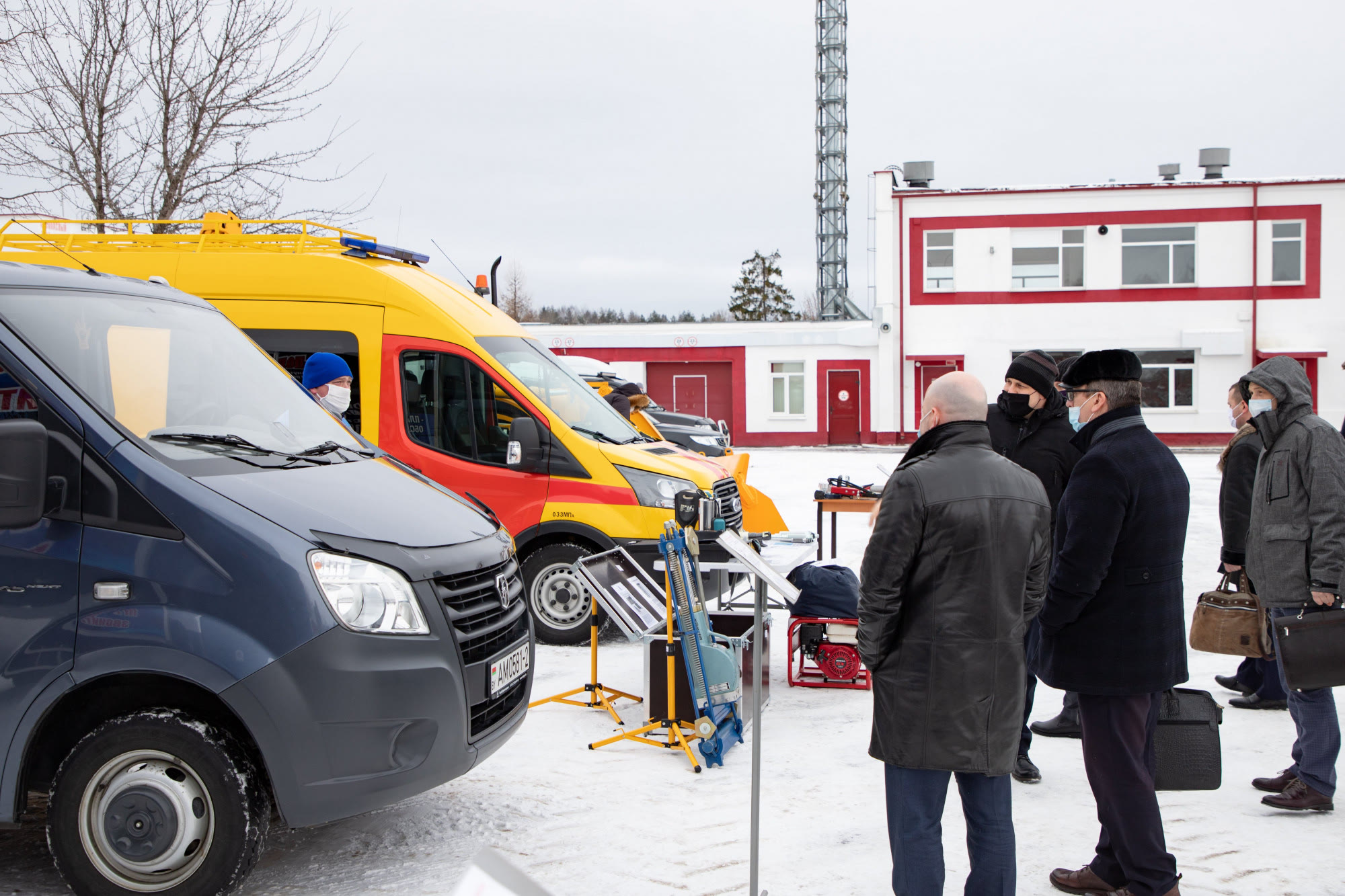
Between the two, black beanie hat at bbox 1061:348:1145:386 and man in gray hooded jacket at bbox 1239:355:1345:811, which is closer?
black beanie hat at bbox 1061:348:1145:386

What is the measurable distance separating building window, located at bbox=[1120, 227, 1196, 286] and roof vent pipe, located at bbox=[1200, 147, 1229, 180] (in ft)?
13.1

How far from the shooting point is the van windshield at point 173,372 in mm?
3816

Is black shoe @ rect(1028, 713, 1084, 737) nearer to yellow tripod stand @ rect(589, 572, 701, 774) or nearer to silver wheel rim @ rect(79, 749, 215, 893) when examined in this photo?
yellow tripod stand @ rect(589, 572, 701, 774)

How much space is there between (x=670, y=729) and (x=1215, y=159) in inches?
1334

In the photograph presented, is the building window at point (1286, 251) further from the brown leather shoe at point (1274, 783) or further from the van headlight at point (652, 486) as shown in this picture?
the brown leather shoe at point (1274, 783)

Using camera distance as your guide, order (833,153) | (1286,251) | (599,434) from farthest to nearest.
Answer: (833,153)
(1286,251)
(599,434)

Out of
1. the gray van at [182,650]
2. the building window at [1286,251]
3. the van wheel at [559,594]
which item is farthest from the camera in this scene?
the building window at [1286,251]

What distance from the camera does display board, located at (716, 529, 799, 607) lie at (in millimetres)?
3422

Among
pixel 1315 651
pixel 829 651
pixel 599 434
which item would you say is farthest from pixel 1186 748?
pixel 599 434

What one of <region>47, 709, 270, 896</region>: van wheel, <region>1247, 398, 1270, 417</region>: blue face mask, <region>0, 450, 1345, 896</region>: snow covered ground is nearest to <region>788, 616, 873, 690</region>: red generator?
<region>0, 450, 1345, 896</region>: snow covered ground

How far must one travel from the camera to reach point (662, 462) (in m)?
7.77

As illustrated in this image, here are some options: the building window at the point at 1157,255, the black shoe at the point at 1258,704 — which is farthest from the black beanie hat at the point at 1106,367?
the building window at the point at 1157,255

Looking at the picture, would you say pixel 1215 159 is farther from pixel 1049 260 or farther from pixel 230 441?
pixel 230 441

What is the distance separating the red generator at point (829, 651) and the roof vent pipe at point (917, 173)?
28039mm
